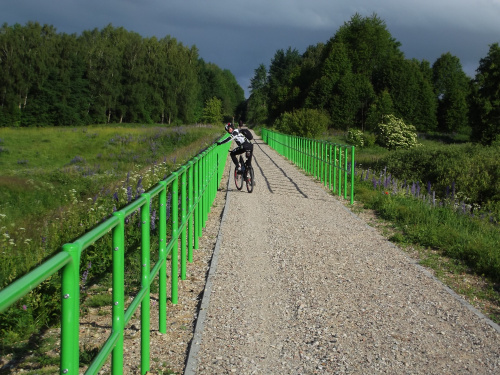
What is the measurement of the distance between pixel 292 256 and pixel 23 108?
6421 centimetres

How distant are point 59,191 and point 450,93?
6711 centimetres

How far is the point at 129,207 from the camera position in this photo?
9.82ft

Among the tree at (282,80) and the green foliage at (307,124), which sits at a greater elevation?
the tree at (282,80)

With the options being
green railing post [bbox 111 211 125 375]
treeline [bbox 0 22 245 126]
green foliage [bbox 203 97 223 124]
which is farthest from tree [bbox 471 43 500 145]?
green railing post [bbox 111 211 125 375]

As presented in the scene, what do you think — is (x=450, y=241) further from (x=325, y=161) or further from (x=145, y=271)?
(x=325, y=161)

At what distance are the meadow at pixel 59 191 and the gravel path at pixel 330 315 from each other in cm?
126

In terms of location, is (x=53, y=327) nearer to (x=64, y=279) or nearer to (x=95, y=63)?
(x=64, y=279)

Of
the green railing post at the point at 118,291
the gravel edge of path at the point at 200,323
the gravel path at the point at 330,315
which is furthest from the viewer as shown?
the gravel path at the point at 330,315

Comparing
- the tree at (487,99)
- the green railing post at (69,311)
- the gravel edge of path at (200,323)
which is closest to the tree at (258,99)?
the tree at (487,99)

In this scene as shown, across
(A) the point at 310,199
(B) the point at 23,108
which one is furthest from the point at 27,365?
(B) the point at 23,108

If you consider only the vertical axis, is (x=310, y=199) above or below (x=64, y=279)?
below

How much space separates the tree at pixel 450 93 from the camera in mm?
71250

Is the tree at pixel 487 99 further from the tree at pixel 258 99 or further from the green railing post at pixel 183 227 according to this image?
the green railing post at pixel 183 227

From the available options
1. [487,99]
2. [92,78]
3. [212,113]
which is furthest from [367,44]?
[92,78]
